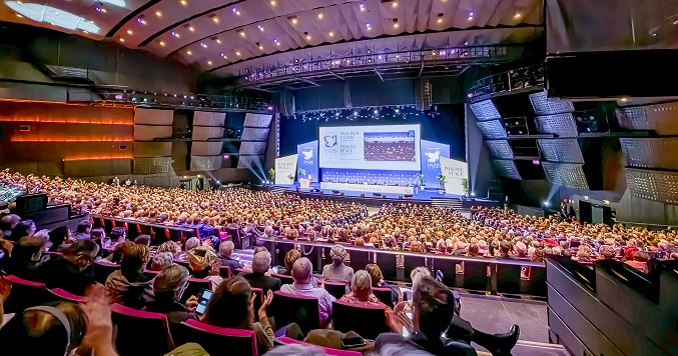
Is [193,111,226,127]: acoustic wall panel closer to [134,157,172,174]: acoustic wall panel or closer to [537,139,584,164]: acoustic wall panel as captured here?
[134,157,172,174]: acoustic wall panel

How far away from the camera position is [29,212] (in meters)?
6.43

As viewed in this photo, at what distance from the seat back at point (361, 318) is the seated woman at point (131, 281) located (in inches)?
60.5

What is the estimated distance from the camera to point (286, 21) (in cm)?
1455

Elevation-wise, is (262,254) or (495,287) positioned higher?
(262,254)

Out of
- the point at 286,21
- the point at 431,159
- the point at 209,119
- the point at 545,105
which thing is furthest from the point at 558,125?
the point at 209,119

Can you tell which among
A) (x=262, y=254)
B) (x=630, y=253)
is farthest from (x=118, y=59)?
(x=630, y=253)

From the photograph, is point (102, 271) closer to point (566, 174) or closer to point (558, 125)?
point (558, 125)

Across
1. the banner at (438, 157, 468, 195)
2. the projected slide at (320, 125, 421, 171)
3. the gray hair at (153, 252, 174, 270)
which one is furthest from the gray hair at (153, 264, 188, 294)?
the projected slide at (320, 125, 421, 171)

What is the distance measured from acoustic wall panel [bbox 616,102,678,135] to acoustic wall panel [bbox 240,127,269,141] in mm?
21230

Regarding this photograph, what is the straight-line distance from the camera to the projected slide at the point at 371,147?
21203 mm

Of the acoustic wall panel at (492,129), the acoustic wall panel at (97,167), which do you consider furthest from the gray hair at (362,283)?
the acoustic wall panel at (97,167)

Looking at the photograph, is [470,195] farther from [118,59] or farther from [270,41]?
[118,59]

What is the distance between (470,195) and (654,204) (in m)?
8.65

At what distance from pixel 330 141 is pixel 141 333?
22.3 m
